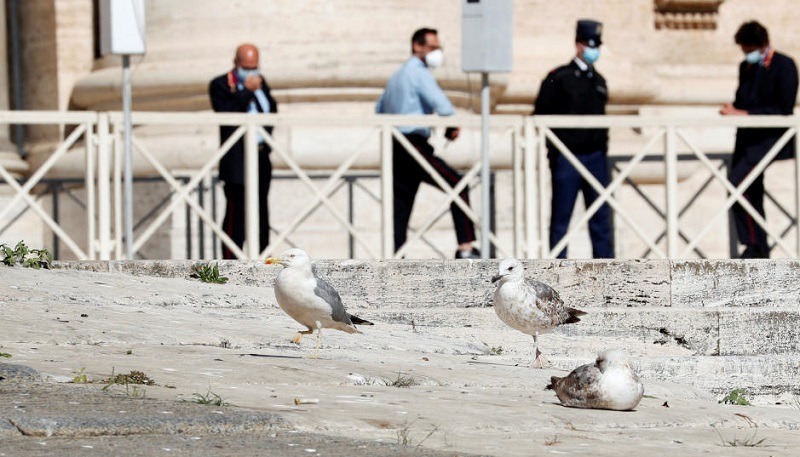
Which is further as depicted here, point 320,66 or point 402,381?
point 320,66

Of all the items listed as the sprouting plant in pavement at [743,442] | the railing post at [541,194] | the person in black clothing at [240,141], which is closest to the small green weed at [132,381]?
the sprouting plant in pavement at [743,442]

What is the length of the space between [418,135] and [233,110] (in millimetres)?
1194

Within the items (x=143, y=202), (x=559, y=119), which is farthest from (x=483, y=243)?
(x=143, y=202)

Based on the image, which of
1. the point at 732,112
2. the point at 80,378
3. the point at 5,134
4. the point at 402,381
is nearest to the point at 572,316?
→ the point at 402,381

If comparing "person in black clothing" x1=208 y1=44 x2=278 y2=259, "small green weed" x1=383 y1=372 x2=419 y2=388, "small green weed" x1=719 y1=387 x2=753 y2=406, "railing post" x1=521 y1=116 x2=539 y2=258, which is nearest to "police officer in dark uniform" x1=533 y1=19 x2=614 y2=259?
"railing post" x1=521 y1=116 x2=539 y2=258

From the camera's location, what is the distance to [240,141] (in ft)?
39.5

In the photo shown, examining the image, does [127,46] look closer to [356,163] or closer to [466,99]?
[356,163]

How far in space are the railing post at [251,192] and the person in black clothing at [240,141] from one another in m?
0.19

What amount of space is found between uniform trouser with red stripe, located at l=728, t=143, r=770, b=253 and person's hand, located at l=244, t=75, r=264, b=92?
2.96 m

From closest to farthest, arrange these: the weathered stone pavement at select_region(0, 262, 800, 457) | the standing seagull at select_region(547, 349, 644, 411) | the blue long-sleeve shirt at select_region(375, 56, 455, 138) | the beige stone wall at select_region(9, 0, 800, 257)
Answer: the weathered stone pavement at select_region(0, 262, 800, 457) < the standing seagull at select_region(547, 349, 644, 411) < the blue long-sleeve shirt at select_region(375, 56, 455, 138) < the beige stone wall at select_region(9, 0, 800, 257)

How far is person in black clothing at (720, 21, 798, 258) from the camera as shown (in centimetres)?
1245

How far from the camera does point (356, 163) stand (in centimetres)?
1344

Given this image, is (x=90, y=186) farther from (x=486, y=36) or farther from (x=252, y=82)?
(x=486, y=36)

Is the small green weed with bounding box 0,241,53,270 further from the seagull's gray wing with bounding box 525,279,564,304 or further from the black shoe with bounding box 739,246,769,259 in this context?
the black shoe with bounding box 739,246,769,259
